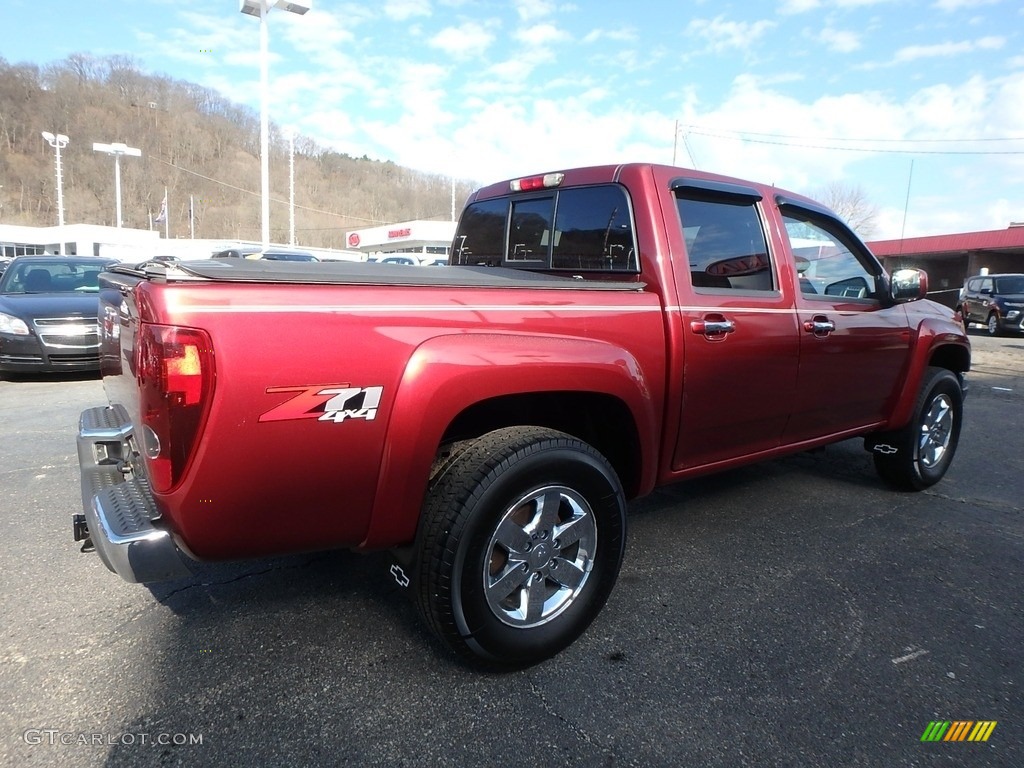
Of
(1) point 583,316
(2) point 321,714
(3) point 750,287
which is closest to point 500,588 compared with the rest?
(2) point 321,714

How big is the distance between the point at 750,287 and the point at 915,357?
1.64 m

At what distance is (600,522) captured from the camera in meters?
2.55

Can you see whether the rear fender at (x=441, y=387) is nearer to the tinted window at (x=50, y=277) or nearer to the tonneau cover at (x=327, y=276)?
the tonneau cover at (x=327, y=276)

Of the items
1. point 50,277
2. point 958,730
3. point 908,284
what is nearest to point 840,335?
point 908,284

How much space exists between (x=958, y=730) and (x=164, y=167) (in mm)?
128159

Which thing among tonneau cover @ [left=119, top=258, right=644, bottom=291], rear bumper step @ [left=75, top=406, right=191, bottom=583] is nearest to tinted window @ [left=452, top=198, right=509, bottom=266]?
tonneau cover @ [left=119, top=258, right=644, bottom=291]

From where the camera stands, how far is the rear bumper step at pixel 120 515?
6.54ft

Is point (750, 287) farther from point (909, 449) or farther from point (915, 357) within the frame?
point (909, 449)

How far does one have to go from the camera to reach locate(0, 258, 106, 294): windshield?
880cm

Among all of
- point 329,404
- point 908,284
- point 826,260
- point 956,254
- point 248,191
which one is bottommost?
point 329,404

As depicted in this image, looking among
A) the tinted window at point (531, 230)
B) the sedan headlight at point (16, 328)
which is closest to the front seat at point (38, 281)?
the sedan headlight at point (16, 328)

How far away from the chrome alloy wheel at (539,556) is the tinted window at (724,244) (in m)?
1.19

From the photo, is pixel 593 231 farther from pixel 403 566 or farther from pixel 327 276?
pixel 403 566

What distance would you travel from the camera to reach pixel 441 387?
6.91 feet
